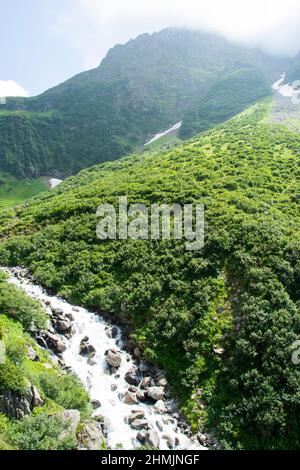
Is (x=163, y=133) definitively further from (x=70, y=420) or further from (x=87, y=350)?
(x=70, y=420)

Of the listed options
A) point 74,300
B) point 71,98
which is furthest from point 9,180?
point 74,300

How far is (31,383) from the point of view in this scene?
72.1 ft

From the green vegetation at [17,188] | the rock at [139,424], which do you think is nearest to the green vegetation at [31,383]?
the rock at [139,424]

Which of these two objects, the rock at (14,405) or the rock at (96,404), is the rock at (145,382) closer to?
the rock at (96,404)

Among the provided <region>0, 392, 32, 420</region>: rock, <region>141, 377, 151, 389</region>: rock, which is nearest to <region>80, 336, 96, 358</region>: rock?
<region>141, 377, 151, 389</region>: rock

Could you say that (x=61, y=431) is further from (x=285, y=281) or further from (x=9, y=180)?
(x=9, y=180)

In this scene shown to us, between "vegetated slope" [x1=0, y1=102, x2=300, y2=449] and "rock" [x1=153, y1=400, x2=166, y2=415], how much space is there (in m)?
1.50

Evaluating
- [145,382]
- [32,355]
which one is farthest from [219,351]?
[32,355]

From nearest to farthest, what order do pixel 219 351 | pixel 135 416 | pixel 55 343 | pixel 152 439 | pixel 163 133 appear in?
1. pixel 152 439
2. pixel 135 416
3. pixel 219 351
4. pixel 55 343
5. pixel 163 133

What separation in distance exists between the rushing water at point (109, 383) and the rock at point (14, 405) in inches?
224

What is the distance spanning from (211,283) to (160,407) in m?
12.9

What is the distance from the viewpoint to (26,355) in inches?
1000

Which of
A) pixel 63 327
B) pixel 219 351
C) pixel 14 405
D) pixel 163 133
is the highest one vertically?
pixel 163 133
